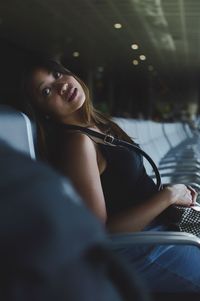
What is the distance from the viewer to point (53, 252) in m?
0.47

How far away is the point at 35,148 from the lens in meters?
1.51

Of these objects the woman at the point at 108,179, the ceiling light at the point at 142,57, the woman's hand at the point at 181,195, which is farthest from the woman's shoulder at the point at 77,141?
the ceiling light at the point at 142,57

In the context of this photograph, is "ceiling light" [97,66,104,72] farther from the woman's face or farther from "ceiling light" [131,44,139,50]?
the woman's face

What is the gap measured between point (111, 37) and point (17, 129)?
15527 millimetres

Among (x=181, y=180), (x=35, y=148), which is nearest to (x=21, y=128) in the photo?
(x=35, y=148)

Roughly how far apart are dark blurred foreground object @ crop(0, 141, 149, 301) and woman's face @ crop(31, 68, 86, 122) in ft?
3.57

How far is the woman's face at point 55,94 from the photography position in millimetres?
1603

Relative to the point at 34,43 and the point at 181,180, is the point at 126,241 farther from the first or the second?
the point at 34,43

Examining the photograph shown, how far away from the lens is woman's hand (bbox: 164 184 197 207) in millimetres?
1562

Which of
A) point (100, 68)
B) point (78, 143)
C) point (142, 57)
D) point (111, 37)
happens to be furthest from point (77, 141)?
point (100, 68)

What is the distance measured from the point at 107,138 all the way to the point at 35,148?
0.76 ft

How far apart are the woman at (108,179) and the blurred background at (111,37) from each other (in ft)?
A: 0.45

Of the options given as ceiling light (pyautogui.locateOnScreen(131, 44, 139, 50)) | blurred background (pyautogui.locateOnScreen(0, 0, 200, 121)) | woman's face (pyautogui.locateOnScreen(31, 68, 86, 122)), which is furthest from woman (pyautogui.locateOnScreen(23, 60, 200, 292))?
ceiling light (pyautogui.locateOnScreen(131, 44, 139, 50))

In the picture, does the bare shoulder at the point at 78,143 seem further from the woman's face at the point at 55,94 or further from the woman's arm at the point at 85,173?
the woman's face at the point at 55,94
